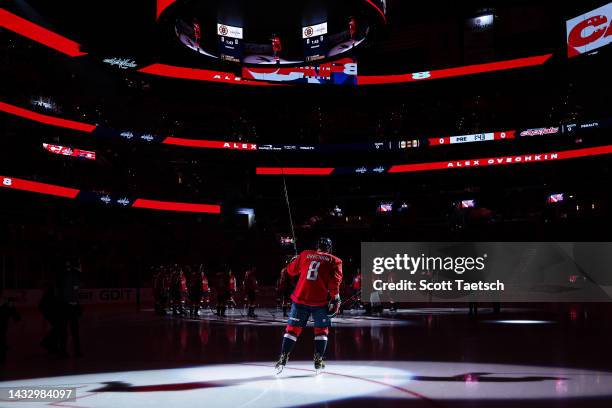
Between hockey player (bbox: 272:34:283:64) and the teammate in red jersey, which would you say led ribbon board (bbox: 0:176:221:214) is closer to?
Answer: hockey player (bbox: 272:34:283:64)

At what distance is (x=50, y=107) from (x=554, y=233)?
32464mm

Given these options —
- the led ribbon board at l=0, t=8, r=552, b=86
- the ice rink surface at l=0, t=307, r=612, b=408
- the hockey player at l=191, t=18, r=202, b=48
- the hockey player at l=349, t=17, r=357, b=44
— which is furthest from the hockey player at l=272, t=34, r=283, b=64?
the led ribbon board at l=0, t=8, r=552, b=86

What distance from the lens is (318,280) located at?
815 centimetres

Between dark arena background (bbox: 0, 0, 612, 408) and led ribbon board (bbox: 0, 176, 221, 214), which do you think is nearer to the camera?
dark arena background (bbox: 0, 0, 612, 408)

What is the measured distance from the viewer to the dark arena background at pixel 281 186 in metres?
8.39

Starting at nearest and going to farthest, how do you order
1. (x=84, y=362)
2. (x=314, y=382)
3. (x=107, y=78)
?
(x=314, y=382) → (x=84, y=362) → (x=107, y=78)

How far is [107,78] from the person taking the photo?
139ft

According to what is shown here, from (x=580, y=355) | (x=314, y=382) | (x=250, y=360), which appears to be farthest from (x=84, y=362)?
(x=580, y=355)

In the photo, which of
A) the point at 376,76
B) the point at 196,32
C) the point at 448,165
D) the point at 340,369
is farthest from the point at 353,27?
the point at 376,76

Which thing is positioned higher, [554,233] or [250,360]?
[554,233]

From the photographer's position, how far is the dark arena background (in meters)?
8.39

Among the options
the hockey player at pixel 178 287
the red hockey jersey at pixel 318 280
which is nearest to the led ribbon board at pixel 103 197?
the hockey player at pixel 178 287

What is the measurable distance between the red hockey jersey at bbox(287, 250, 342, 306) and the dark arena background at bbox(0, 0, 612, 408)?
36 cm

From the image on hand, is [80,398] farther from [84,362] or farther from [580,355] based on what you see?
[580,355]
